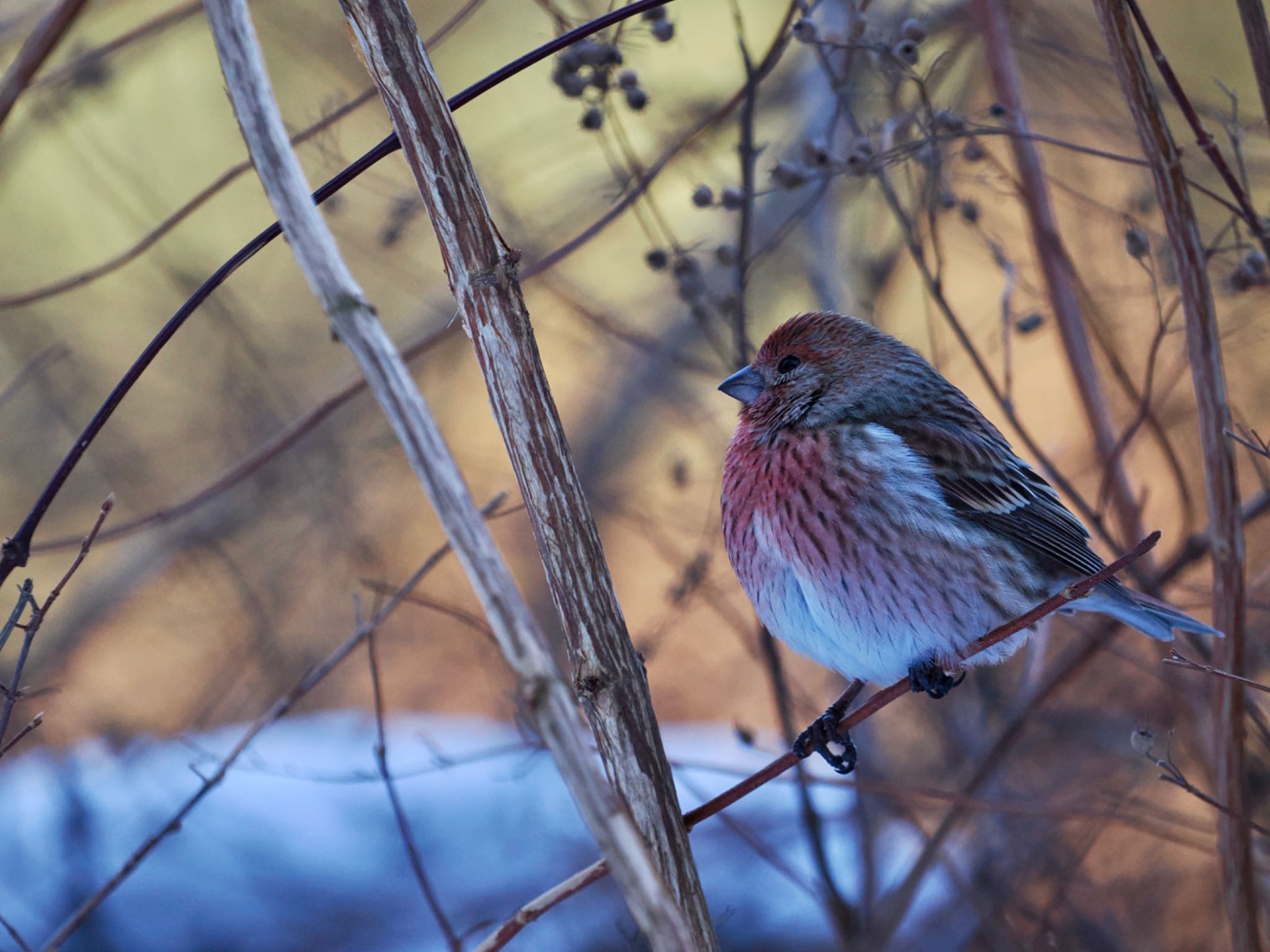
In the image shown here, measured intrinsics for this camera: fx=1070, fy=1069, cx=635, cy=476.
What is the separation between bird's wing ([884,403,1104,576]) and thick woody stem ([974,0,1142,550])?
278 millimetres

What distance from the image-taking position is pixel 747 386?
3.09 metres

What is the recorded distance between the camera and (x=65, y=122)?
15.9ft

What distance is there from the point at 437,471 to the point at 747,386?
201 cm

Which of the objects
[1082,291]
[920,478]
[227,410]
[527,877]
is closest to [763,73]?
[920,478]

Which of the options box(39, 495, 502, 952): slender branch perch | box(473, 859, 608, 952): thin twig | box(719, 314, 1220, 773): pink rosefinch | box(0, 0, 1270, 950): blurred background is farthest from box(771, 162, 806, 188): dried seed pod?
box(473, 859, 608, 952): thin twig

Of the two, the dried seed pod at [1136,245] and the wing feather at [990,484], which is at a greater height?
the dried seed pod at [1136,245]

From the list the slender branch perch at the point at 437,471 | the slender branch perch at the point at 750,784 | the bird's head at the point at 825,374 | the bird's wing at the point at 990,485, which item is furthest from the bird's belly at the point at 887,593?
the slender branch perch at the point at 437,471

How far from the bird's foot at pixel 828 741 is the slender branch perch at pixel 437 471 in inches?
58.4

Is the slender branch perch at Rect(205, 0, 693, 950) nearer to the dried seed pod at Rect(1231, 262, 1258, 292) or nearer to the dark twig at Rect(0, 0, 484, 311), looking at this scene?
the dark twig at Rect(0, 0, 484, 311)

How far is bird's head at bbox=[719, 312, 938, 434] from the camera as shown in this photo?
9.89 ft

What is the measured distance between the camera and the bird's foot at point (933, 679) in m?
2.61

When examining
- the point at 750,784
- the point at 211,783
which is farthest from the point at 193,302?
the point at 750,784

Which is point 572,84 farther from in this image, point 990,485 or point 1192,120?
point 990,485

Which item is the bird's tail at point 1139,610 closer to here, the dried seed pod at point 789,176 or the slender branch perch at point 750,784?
the slender branch perch at point 750,784
